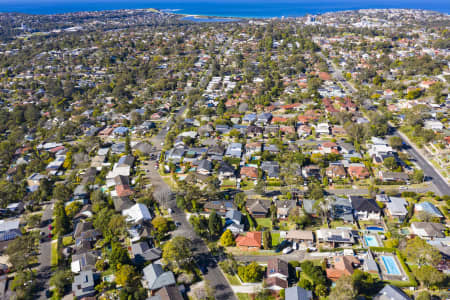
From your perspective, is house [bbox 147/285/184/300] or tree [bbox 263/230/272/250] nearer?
house [bbox 147/285/184/300]

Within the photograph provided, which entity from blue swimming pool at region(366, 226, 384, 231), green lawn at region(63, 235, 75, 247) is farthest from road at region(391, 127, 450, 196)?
green lawn at region(63, 235, 75, 247)

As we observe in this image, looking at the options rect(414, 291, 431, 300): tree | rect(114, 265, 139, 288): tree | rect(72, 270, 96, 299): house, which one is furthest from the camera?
rect(114, 265, 139, 288): tree

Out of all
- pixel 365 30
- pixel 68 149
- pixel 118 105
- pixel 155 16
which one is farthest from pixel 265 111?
pixel 155 16

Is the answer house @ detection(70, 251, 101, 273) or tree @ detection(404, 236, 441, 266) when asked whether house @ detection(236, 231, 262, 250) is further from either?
house @ detection(70, 251, 101, 273)

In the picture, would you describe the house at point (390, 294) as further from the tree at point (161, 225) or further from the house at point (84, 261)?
the house at point (84, 261)

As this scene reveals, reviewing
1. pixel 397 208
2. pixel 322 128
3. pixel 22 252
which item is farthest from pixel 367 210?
pixel 22 252

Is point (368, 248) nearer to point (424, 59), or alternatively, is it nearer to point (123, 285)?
point (123, 285)

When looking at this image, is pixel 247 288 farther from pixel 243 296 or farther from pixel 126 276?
pixel 126 276
